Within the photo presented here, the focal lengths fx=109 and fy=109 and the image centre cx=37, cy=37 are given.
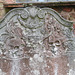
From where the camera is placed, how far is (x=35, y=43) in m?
1.91

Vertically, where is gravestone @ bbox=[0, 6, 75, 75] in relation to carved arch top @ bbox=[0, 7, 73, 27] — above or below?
below

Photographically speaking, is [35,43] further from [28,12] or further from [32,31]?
[28,12]

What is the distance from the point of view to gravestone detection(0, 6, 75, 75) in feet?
6.09

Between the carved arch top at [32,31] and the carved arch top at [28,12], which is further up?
the carved arch top at [28,12]

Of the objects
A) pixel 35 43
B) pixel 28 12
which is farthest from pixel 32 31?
pixel 28 12

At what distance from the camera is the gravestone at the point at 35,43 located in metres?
1.86

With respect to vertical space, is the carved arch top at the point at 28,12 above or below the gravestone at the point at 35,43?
above

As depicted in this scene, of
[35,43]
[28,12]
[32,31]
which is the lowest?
[35,43]

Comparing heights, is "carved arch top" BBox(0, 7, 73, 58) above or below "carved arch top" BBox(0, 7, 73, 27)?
below

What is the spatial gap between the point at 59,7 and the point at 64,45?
1.29 metres

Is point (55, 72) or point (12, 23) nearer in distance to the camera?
point (12, 23)

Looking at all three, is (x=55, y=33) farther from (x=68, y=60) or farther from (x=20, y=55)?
(x=20, y=55)

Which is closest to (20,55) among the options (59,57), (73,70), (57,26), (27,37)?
(27,37)

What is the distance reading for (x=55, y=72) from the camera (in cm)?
198
